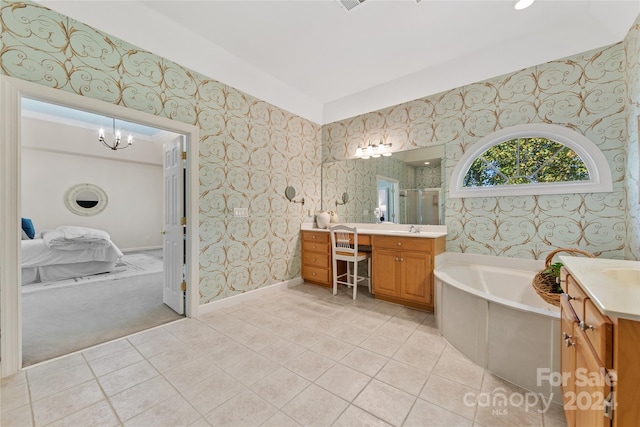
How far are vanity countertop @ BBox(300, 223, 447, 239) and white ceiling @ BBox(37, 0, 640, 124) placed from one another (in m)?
1.74

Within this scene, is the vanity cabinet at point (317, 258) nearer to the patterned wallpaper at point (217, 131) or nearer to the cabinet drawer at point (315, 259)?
the cabinet drawer at point (315, 259)

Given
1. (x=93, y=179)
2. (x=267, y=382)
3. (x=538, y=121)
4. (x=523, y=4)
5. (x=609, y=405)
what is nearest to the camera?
(x=609, y=405)

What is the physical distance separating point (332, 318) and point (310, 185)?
2.20 meters

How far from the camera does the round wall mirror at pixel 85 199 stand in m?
5.95

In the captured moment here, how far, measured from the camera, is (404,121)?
3.41 meters

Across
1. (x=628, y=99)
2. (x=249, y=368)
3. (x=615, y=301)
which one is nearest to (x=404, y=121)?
(x=628, y=99)

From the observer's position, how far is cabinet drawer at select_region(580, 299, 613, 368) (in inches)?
30.0

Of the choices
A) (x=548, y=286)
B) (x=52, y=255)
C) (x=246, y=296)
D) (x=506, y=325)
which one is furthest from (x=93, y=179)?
(x=548, y=286)

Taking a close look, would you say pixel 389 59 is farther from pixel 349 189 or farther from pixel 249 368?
pixel 249 368

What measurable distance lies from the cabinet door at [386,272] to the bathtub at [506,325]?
51cm

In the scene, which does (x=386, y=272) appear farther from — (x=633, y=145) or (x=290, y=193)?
(x=633, y=145)

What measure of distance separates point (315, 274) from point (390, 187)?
172 centimetres

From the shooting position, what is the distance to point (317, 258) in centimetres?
376

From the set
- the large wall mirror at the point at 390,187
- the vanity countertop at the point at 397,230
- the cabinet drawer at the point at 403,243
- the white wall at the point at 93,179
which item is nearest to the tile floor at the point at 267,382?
the cabinet drawer at the point at 403,243
